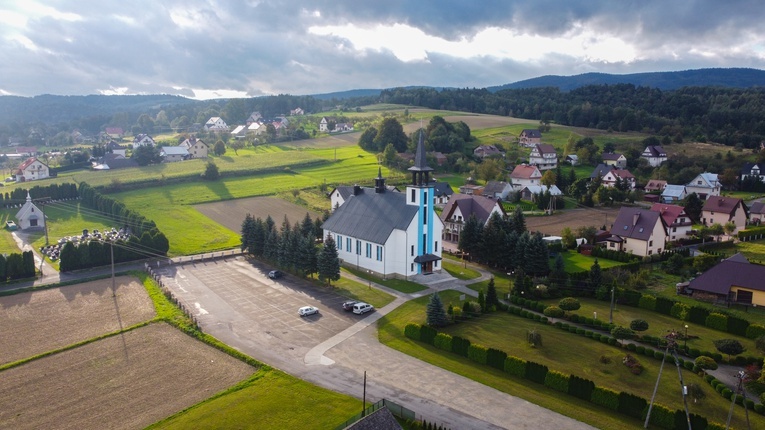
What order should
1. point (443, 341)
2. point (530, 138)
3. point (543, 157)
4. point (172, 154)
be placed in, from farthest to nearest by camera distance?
point (530, 138) < point (172, 154) < point (543, 157) < point (443, 341)

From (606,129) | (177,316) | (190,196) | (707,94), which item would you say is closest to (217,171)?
(190,196)

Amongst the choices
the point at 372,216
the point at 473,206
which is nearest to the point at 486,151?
the point at 473,206

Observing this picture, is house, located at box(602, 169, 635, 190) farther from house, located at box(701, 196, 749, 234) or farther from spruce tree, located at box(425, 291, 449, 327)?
spruce tree, located at box(425, 291, 449, 327)

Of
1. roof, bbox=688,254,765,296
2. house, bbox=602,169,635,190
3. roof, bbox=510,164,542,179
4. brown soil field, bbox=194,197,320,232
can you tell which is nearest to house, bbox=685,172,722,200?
house, bbox=602,169,635,190

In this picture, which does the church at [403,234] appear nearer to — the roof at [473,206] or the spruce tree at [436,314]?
the spruce tree at [436,314]

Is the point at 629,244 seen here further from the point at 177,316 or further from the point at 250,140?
the point at 250,140

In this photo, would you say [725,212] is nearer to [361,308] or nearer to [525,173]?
[525,173]
